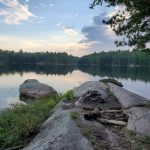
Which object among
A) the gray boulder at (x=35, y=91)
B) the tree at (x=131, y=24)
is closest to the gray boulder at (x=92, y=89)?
the tree at (x=131, y=24)

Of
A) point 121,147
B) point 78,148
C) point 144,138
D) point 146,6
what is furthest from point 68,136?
point 146,6

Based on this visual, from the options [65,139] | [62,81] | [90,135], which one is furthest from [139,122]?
[62,81]

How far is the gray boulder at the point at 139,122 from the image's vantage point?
13.9 meters

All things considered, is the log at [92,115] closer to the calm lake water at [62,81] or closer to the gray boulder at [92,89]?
the gray boulder at [92,89]

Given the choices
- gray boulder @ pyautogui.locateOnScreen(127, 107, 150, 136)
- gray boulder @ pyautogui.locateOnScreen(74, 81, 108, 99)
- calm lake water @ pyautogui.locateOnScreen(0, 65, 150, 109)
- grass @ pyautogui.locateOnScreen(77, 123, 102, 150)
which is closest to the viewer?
grass @ pyautogui.locateOnScreen(77, 123, 102, 150)

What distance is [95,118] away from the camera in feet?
50.9

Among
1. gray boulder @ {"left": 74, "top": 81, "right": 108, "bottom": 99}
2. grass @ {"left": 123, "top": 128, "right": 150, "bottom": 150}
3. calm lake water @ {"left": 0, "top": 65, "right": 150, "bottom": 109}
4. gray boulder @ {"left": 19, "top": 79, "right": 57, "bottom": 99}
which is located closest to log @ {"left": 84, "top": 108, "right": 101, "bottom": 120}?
grass @ {"left": 123, "top": 128, "right": 150, "bottom": 150}

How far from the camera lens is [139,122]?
1459 centimetres

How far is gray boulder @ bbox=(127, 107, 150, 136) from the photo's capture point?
13867mm

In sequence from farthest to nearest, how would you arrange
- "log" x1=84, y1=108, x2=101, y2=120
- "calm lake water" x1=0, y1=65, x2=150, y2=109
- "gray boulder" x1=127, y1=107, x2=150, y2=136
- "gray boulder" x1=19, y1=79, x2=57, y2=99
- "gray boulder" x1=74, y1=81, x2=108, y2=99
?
"calm lake water" x1=0, y1=65, x2=150, y2=109 < "gray boulder" x1=19, y1=79, x2=57, y2=99 < "gray boulder" x1=74, y1=81, x2=108, y2=99 < "log" x1=84, y1=108, x2=101, y2=120 < "gray boulder" x1=127, y1=107, x2=150, y2=136

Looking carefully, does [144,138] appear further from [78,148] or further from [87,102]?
[87,102]

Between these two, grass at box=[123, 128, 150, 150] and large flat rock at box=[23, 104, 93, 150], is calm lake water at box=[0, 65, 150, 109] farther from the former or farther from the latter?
grass at box=[123, 128, 150, 150]

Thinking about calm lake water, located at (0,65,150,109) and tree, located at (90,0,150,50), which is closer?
tree, located at (90,0,150,50)

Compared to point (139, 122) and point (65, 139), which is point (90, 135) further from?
point (139, 122)
